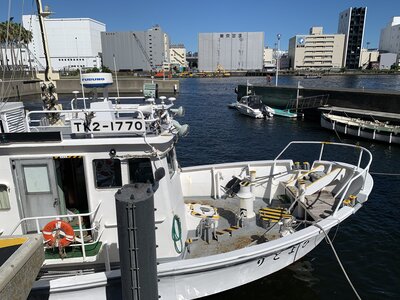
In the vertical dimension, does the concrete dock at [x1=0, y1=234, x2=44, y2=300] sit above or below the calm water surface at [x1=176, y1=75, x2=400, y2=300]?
above

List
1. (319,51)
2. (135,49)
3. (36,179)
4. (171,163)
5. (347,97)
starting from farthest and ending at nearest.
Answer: (319,51), (135,49), (347,97), (171,163), (36,179)

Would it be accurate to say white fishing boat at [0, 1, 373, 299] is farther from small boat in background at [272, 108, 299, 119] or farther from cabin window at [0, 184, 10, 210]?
small boat in background at [272, 108, 299, 119]

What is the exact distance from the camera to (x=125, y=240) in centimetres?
528

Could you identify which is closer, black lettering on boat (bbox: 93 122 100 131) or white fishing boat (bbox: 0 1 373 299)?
white fishing boat (bbox: 0 1 373 299)

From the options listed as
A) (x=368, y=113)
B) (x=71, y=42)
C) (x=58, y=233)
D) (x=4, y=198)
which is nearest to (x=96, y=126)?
(x=58, y=233)

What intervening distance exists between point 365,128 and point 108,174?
30371 millimetres

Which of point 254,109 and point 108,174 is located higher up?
point 108,174

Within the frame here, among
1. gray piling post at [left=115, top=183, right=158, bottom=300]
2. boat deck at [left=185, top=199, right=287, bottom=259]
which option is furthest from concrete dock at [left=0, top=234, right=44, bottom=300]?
boat deck at [left=185, top=199, right=287, bottom=259]

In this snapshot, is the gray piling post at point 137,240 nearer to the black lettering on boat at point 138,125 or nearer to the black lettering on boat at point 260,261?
the black lettering on boat at point 138,125

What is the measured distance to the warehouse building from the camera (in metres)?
174

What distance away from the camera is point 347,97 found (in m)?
40.8

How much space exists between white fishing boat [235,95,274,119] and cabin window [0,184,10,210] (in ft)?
136

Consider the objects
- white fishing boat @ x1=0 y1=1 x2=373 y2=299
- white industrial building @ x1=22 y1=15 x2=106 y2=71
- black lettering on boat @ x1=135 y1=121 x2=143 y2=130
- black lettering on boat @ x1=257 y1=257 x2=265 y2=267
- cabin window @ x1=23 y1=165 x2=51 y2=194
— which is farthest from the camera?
white industrial building @ x1=22 y1=15 x2=106 y2=71

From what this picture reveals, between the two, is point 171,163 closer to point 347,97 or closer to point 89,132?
point 89,132
